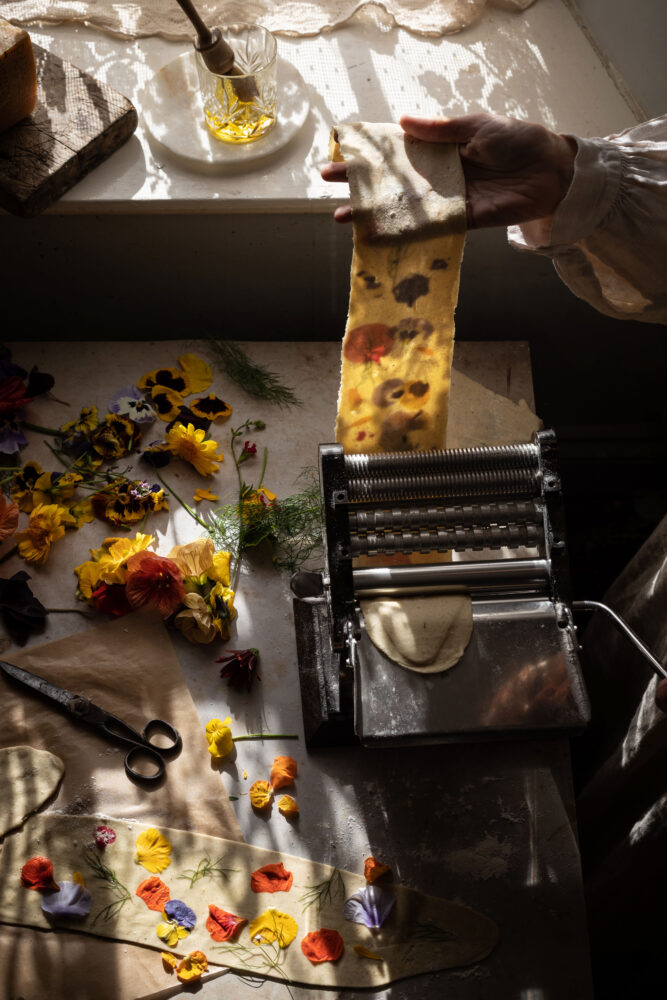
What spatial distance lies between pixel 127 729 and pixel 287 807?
0.86ft

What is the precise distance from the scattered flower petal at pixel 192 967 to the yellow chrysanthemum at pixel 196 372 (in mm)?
976

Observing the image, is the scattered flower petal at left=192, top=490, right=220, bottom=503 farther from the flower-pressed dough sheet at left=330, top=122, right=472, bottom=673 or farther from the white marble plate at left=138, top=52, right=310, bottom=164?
the white marble plate at left=138, top=52, right=310, bottom=164

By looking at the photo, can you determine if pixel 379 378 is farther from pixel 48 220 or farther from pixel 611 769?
pixel 48 220

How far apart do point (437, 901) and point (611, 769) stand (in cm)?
37

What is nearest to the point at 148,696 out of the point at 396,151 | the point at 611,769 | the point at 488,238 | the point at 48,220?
the point at 611,769

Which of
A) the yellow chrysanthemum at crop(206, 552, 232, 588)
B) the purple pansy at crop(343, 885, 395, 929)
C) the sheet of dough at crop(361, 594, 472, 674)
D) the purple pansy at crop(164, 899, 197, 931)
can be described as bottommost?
the purple pansy at crop(343, 885, 395, 929)

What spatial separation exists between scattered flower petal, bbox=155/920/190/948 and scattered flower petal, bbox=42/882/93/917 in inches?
3.9

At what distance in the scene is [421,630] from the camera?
1.15m

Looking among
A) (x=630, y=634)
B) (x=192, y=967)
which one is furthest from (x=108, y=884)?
(x=630, y=634)

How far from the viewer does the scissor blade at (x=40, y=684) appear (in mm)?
1307

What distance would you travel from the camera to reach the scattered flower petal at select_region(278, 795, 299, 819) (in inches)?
50.2

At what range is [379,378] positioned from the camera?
1.39 meters

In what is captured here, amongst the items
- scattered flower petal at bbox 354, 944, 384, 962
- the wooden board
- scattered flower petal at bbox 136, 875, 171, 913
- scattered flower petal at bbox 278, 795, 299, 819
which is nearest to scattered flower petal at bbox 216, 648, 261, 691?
scattered flower petal at bbox 278, 795, 299, 819

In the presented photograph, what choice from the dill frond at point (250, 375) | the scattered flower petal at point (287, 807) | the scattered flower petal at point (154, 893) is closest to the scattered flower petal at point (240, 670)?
the scattered flower petal at point (287, 807)
